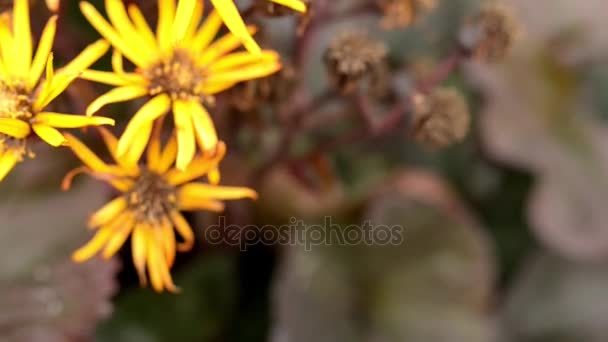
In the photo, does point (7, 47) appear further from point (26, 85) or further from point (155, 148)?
point (155, 148)

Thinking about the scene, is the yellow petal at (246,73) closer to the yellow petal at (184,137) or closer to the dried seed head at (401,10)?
the yellow petal at (184,137)

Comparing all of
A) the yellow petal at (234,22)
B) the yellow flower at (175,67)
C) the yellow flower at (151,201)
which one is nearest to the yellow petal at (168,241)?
the yellow flower at (151,201)

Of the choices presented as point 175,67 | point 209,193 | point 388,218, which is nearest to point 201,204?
point 209,193

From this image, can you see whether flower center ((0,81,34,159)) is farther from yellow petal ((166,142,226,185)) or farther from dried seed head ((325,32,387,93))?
dried seed head ((325,32,387,93))

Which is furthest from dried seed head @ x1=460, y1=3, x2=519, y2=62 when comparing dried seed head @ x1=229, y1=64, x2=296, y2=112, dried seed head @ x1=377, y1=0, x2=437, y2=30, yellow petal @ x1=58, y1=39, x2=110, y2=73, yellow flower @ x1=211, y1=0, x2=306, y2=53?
yellow petal @ x1=58, y1=39, x2=110, y2=73

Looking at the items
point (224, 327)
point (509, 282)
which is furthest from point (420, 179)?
point (224, 327)
